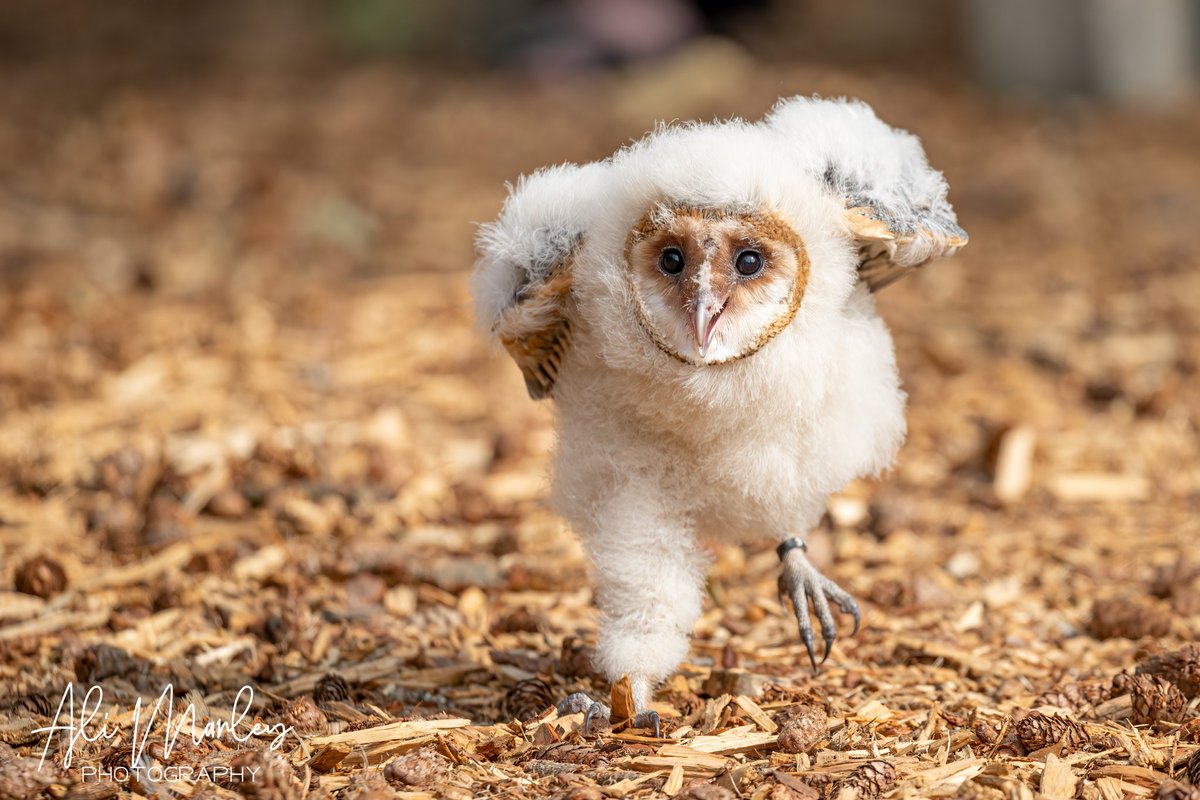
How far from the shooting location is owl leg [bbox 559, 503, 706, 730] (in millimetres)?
2645

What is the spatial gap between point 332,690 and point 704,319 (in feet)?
4.17

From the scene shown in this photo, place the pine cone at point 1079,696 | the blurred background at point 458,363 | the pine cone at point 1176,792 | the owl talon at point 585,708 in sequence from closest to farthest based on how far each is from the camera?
1. the pine cone at point 1176,792
2. the owl talon at point 585,708
3. the pine cone at point 1079,696
4. the blurred background at point 458,363

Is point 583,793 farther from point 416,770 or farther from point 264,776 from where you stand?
point 264,776

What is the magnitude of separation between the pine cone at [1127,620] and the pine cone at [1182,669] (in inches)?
14.6

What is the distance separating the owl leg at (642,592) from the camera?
8.68 feet

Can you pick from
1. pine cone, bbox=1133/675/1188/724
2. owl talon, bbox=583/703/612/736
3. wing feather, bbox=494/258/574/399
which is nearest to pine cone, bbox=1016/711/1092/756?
pine cone, bbox=1133/675/1188/724

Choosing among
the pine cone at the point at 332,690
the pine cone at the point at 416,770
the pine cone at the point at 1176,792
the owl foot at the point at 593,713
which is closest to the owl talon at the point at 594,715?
the owl foot at the point at 593,713

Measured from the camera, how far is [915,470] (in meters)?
4.48

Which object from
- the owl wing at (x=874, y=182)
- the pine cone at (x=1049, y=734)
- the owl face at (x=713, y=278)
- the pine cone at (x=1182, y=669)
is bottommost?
the pine cone at (x=1049, y=734)

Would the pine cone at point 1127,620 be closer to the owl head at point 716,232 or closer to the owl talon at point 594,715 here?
the owl head at point 716,232

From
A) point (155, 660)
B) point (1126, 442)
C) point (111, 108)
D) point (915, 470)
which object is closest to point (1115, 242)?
point (1126, 442)

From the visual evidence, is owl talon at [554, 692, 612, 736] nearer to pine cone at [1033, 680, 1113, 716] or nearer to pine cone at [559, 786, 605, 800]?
pine cone at [559, 786, 605, 800]

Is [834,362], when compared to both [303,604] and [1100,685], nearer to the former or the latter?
[1100,685]

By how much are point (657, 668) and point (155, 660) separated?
1308 mm
